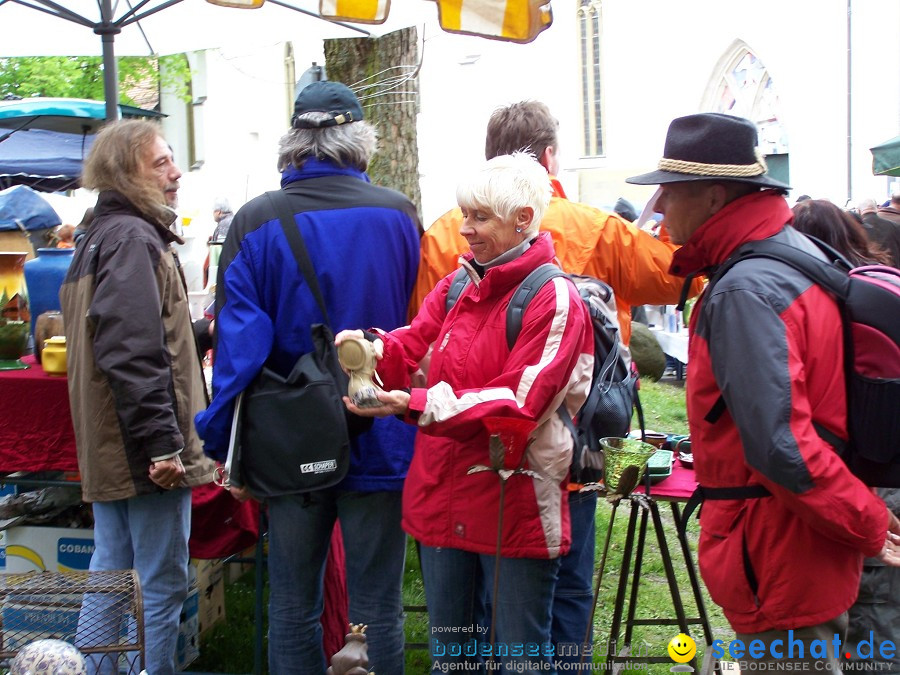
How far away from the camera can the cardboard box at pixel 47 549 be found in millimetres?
3479

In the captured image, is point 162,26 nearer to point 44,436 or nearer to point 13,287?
point 13,287

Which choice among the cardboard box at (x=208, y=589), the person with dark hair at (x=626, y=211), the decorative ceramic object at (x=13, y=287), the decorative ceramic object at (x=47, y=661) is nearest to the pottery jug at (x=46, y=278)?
the decorative ceramic object at (x=13, y=287)

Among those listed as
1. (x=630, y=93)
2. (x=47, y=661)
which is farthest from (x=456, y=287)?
(x=630, y=93)

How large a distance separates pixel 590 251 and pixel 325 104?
87cm

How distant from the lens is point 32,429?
3.17 meters

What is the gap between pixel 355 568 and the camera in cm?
258

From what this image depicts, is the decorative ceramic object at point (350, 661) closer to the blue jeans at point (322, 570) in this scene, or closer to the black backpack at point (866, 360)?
the blue jeans at point (322, 570)

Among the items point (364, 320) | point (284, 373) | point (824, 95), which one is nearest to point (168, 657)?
point (284, 373)

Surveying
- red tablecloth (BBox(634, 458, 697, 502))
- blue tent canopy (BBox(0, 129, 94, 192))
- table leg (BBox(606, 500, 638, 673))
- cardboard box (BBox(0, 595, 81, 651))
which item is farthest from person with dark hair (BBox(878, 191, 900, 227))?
blue tent canopy (BBox(0, 129, 94, 192))

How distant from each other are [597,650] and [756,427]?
A: 2135 mm

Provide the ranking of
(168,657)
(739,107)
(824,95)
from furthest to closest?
(739,107), (824,95), (168,657)

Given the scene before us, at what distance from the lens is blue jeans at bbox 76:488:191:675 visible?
278 cm

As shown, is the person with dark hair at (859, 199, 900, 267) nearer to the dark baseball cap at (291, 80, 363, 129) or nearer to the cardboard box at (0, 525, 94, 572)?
the dark baseball cap at (291, 80, 363, 129)

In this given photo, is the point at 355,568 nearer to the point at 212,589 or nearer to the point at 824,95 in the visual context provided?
the point at 212,589
